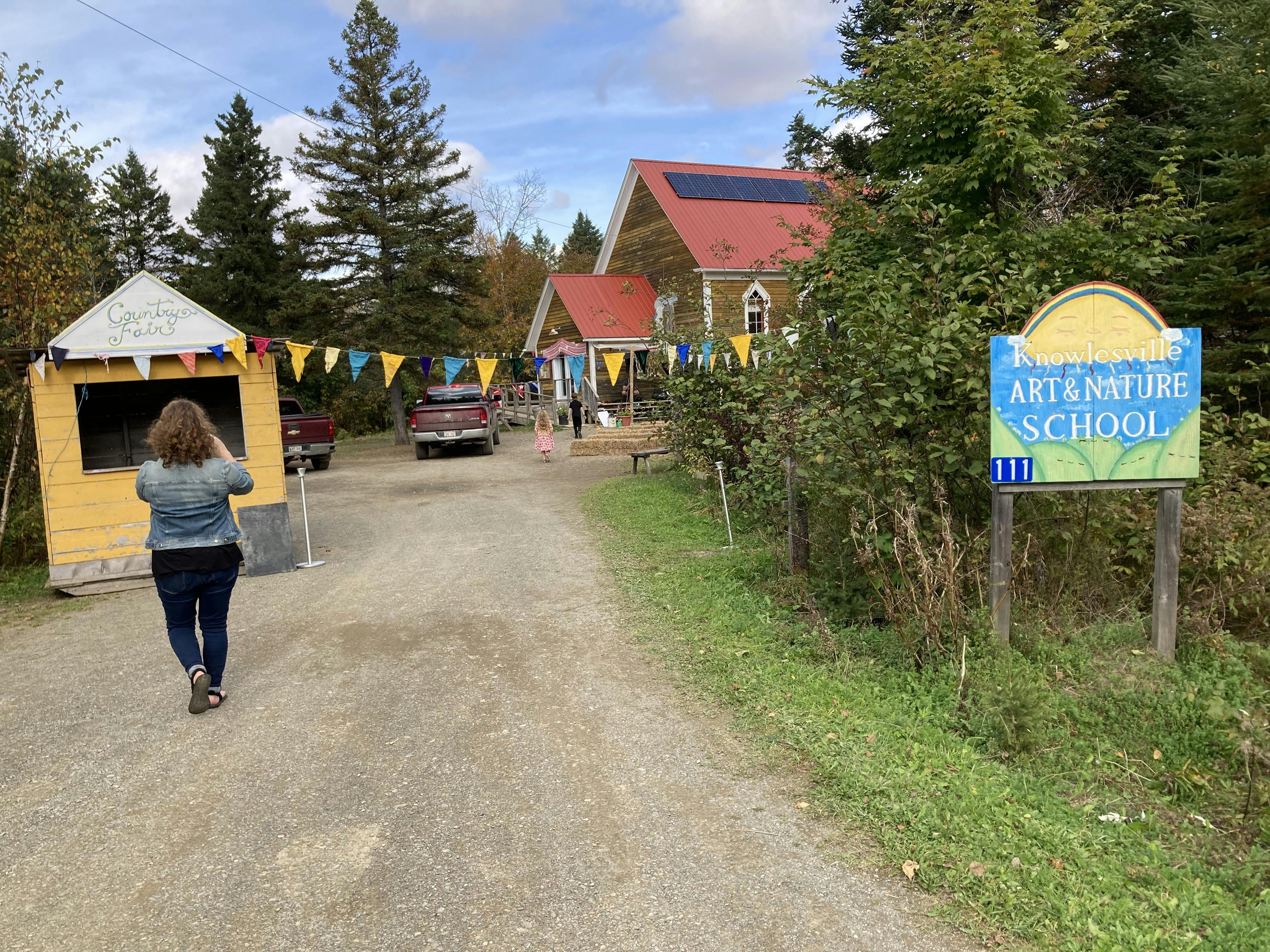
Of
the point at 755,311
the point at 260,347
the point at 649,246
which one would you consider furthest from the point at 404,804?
the point at 649,246

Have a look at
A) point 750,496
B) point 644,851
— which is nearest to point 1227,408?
point 750,496

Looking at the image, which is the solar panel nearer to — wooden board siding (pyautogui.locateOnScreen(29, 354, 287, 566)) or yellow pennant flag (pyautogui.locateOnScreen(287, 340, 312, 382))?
yellow pennant flag (pyautogui.locateOnScreen(287, 340, 312, 382))

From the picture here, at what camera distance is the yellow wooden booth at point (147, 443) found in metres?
9.93

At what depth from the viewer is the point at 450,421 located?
926 inches

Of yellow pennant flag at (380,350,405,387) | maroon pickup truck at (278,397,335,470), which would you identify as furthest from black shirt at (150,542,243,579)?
maroon pickup truck at (278,397,335,470)

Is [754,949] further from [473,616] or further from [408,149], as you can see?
[408,149]

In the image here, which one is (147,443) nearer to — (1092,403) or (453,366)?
(1092,403)

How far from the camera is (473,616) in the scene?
782 cm

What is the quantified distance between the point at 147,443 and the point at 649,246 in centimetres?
2534

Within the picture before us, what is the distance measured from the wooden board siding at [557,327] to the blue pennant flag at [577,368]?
1281 mm

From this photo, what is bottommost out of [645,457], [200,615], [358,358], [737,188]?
[645,457]

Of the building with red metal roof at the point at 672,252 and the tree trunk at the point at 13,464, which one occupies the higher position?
the building with red metal roof at the point at 672,252

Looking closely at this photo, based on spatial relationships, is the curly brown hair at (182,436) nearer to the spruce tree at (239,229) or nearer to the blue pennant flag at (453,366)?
the blue pennant flag at (453,366)

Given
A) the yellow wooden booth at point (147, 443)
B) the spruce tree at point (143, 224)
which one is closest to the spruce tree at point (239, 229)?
the spruce tree at point (143, 224)
